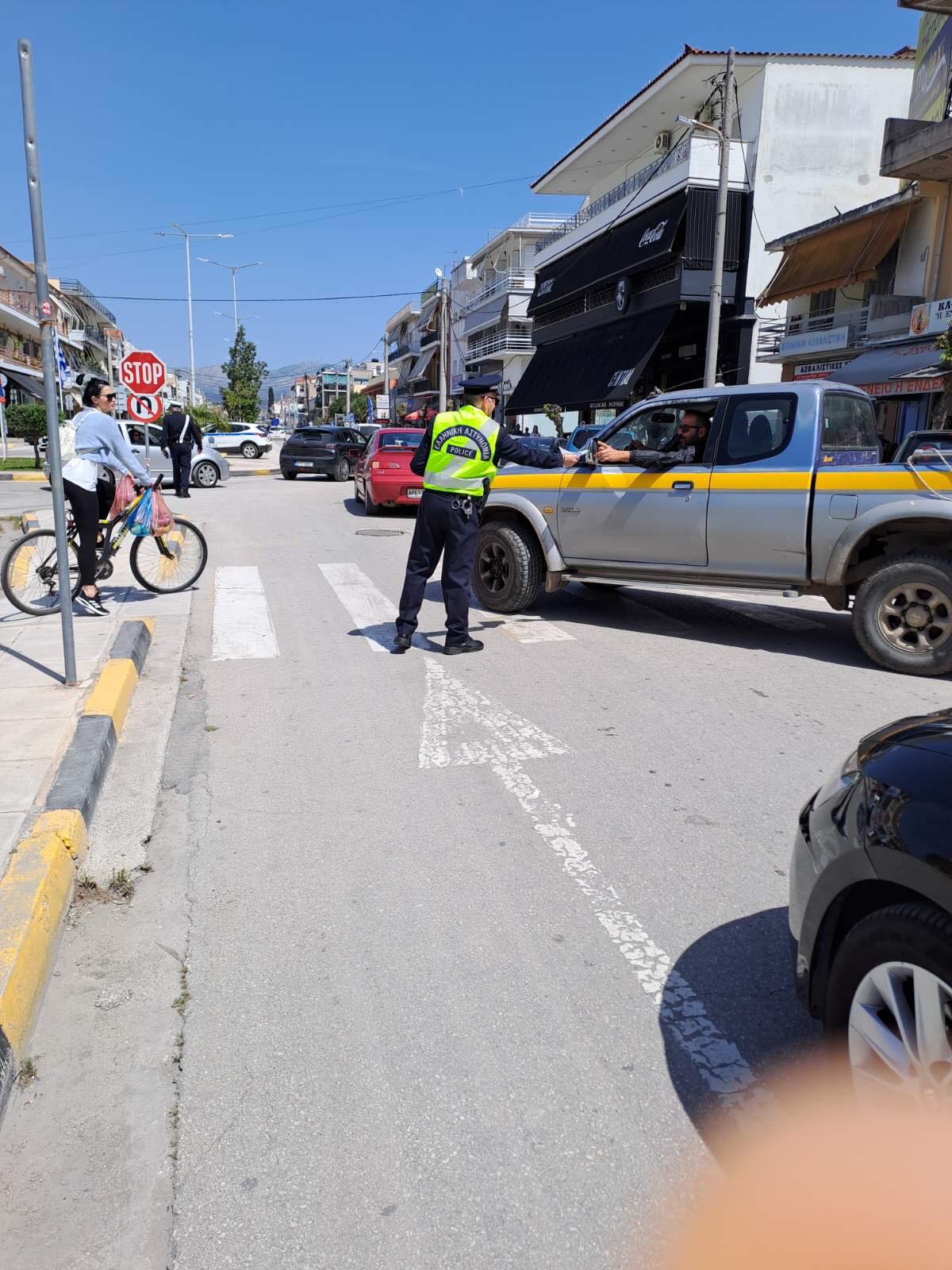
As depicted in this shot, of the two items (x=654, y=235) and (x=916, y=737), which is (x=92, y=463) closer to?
(x=916, y=737)

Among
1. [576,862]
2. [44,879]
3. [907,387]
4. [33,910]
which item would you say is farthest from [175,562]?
[907,387]

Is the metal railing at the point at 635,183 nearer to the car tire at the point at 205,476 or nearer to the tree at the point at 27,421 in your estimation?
the car tire at the point at 205,476

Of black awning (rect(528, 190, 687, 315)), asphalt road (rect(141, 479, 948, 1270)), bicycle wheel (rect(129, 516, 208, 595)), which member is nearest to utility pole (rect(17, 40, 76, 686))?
asphalt road (rect(141, 479, 948, 1270))

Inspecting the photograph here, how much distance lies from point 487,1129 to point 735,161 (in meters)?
33.4

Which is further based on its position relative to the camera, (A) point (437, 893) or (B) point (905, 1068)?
(A) point (437, 893)

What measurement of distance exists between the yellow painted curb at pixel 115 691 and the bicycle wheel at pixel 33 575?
1.97m

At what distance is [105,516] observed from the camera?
8.42 m

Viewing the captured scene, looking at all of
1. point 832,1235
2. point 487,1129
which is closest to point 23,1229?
point 487,1129

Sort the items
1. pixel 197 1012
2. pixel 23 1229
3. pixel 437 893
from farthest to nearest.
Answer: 1. pixel 437 893
2. pixel 197 1012
3. pixel 23 1229

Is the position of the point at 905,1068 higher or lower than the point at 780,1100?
higher

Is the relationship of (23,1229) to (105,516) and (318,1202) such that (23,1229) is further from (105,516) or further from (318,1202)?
(105,516)

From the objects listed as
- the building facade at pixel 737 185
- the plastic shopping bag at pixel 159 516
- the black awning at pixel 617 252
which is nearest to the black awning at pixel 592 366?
the building facade at pixel 737 185

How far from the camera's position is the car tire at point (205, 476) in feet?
79.5

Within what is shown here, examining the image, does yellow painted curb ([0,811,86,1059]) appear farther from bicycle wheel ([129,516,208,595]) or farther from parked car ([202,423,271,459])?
parked car ([202,423,271,459])
